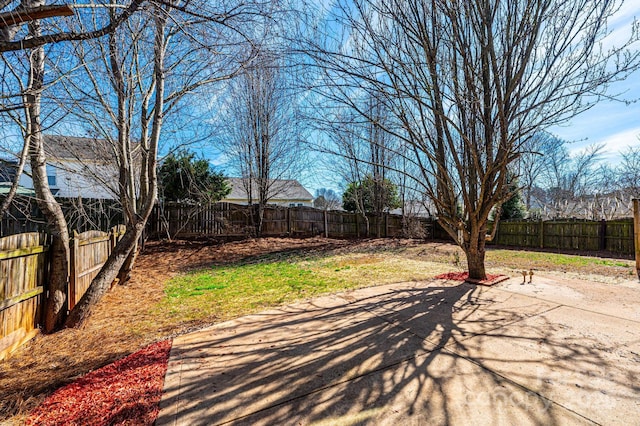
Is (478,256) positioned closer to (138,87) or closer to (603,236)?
(138,87)

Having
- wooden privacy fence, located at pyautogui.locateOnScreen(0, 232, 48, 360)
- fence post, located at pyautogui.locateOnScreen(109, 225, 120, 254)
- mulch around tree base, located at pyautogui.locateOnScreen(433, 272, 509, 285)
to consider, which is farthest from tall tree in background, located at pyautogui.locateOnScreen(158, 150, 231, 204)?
mulch around tree base, located at pyautogui.locateOnScreen(433, 272, 509, 285)

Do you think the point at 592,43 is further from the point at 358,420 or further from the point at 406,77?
the point at 358,420

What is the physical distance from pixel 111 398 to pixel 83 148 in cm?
570

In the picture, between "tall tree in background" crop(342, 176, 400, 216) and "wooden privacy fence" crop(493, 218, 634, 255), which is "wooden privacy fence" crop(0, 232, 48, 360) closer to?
"tall tree in background" crop(342, 176, 400, 216)

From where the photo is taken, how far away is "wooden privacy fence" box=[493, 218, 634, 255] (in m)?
10.5

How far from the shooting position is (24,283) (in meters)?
3.02

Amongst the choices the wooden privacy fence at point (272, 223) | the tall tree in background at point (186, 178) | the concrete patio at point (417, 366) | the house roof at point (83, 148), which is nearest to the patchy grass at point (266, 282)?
the concrete patio at point (417, 366)

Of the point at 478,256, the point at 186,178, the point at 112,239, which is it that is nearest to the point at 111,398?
the point at 112,239

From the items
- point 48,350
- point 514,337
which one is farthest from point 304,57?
point 48,350

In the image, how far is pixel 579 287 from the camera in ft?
14.7

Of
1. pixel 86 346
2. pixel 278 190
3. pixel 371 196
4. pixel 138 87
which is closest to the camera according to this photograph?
pixel 86 346

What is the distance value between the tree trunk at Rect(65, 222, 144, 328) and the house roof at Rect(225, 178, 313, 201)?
7.75 m

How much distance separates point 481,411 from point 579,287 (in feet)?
13.3

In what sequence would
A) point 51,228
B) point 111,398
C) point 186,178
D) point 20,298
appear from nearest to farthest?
point 111,398, point 20,298, point 51,228, point 186,178
